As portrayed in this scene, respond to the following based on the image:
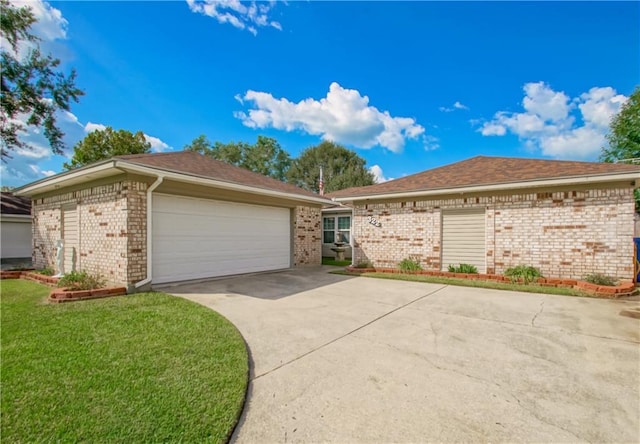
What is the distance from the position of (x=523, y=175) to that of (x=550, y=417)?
7600mm

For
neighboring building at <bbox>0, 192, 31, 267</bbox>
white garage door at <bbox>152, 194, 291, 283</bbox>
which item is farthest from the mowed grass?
neighboring building at <bbox>0, 192, 31, 267</bbox>

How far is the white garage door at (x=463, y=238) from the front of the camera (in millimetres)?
8680

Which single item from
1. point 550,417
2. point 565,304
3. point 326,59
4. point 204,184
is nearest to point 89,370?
point 550,417

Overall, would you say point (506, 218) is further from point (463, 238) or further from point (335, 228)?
point (335, 228)

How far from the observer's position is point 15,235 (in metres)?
12.6

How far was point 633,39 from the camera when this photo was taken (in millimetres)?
7730

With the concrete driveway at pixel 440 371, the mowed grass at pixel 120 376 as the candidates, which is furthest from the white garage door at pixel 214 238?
the mowed grass at pixel 120 376

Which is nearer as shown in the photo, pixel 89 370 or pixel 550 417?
pixel 550 417

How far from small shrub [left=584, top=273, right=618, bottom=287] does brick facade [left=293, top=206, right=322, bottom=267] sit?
27.7ft

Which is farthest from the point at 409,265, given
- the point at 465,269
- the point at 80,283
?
the point at 80,283

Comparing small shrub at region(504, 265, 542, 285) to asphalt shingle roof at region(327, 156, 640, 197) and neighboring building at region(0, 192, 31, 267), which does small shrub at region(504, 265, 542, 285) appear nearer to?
asphalt shingle roof at region(327, 156, 640, 197)

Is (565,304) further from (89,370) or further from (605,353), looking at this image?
(89,370)

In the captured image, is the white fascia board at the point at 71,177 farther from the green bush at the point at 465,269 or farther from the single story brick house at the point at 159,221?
the green bush at the point at 465,269

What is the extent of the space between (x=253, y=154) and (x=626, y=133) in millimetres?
30937
